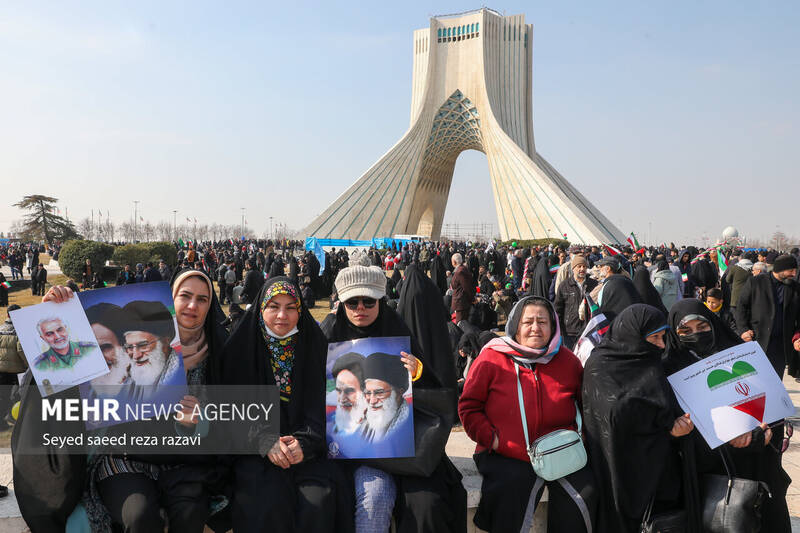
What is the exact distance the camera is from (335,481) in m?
2.01

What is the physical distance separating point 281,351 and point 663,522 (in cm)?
164

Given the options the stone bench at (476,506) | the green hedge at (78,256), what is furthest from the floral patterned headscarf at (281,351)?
the green hedge at (78,256)

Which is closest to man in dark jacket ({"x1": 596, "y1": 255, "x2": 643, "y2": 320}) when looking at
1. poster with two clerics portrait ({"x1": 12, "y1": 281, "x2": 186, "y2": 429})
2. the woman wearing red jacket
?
the woman wearing red jacket

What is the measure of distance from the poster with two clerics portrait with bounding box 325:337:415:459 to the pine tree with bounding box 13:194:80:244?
43.5 m

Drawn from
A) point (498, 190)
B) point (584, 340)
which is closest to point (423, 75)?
point (498, 190)

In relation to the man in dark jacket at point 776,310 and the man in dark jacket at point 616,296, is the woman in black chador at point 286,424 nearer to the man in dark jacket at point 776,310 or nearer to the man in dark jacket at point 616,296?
the man in dark jacket at point 616,296

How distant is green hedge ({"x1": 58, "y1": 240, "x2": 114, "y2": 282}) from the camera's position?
45.2 feet

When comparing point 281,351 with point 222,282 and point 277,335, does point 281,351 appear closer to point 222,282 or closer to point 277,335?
point 277,335

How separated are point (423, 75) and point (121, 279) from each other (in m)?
26.0

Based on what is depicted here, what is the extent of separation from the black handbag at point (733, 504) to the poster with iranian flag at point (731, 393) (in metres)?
0.15

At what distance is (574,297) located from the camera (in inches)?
178

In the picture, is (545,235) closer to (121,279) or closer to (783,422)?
(121,279)

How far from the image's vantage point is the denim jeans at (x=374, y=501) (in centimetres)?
198

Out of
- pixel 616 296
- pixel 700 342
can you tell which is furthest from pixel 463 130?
pixel 700 342
